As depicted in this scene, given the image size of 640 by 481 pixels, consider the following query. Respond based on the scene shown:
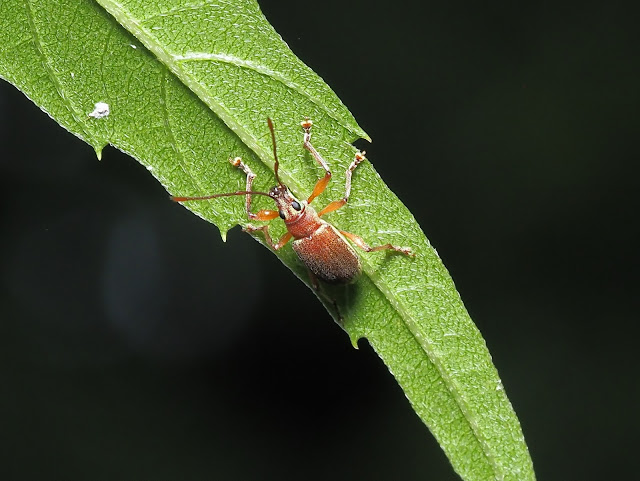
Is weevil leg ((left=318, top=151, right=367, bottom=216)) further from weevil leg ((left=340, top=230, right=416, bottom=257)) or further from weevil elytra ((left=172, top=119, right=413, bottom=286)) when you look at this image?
weevil leg ((left=340, top=230, right=416, bottom=257))

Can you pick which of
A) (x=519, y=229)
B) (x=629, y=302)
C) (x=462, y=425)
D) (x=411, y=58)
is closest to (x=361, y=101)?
(x=411, y=58)

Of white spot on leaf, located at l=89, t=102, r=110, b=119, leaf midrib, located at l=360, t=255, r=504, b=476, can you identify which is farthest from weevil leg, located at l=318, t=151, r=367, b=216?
white spot on leaf, located at l=89, t=102, r=110, b=119

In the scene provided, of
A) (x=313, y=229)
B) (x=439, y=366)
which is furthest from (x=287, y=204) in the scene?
(x=439, y=366)

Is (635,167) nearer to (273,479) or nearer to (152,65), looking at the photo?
(273,479)

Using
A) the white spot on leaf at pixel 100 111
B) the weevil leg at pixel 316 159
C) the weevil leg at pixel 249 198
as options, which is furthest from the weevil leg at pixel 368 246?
the white spot on leaf at pixel 100 111

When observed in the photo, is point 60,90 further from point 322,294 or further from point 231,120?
point 322,294

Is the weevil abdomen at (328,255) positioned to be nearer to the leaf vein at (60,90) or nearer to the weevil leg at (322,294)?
the weevil leg at (322,294)
